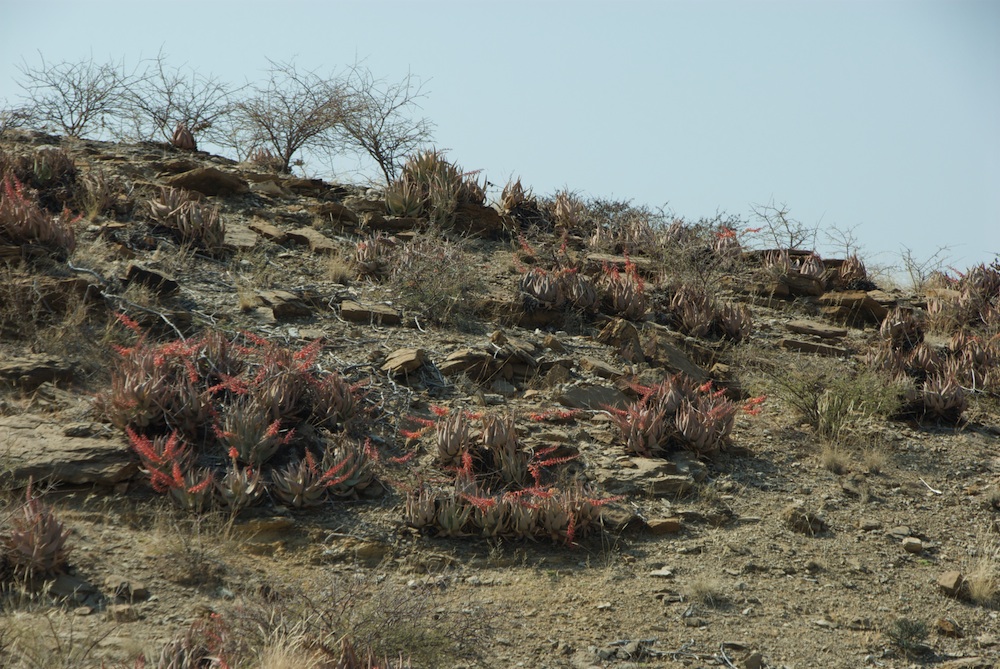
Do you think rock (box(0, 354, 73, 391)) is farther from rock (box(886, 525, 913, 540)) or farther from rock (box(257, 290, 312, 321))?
rock (box(886, 525, 913, 540))

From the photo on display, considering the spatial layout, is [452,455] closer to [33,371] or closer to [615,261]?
[33,371]

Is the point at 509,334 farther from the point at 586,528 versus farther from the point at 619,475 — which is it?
the point at 586,528

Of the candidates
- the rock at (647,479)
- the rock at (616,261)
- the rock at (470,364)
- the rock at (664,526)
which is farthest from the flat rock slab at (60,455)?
the rock at (616,261)

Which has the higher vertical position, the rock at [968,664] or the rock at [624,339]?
the rock at [624,339]

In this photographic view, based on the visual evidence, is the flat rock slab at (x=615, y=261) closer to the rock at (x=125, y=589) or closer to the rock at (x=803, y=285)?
the rock at (x=803, y=285)

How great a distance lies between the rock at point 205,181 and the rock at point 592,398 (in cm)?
614

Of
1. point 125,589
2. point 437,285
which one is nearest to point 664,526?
point 125,589

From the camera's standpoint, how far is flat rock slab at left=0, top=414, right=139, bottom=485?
5.71 metres

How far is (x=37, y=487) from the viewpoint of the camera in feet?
18.5

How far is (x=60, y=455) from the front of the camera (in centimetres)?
585

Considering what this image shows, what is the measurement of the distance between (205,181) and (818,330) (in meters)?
7.98

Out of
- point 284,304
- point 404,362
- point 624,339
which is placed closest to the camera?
point 404,362

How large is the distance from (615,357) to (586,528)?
297 centimetres

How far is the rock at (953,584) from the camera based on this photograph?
230 inches
